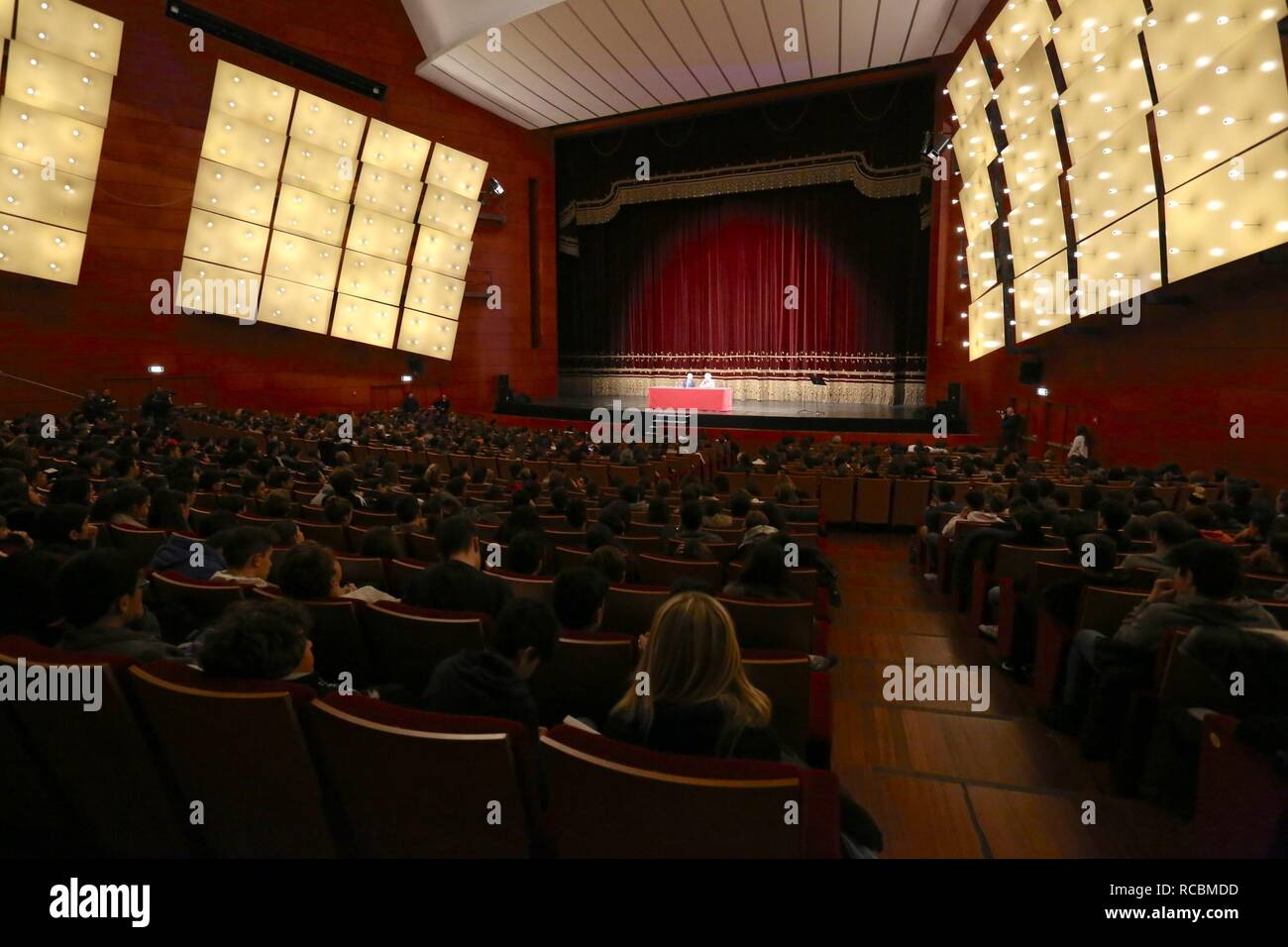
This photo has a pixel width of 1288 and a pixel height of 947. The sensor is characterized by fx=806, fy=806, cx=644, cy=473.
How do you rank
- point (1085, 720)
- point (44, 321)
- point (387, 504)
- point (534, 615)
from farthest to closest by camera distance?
point (44, 321) < point (387, 504) < point (1085, 720) < point (534, 615)

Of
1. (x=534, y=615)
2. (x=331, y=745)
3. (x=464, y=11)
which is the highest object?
(x=464, y=11)

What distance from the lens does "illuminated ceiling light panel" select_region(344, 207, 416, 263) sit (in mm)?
16250

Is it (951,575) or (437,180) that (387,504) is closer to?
(951,575)

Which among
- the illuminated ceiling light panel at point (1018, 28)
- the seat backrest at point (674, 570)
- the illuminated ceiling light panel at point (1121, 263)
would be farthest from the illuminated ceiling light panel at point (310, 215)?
the seat backrest at point (674, 570)

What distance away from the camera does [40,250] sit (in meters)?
12.6

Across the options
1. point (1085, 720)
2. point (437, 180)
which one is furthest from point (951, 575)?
point (437, 180)

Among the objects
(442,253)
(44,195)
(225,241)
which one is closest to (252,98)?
(225,241)

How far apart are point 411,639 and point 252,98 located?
1524cm

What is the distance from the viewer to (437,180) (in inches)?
683

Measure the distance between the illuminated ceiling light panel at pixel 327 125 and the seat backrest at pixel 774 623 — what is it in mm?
15519

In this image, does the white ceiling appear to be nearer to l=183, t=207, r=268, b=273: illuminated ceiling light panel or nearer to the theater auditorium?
the theater auditorium

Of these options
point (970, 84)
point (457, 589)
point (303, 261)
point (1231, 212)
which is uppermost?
point (970, 84)

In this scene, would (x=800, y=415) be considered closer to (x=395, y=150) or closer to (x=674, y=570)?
(x=395, y=150)
